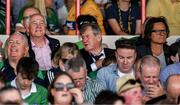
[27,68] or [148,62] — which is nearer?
[27,68]

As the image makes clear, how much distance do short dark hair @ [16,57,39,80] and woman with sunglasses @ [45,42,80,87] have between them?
542 mm

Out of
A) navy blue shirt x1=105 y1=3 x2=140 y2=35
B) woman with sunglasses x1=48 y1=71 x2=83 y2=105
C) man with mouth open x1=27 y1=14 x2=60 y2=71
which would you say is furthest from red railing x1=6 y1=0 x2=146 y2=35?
woman with sunglasses x1=48 y1=71 x2=83 y2=105

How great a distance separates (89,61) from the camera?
11367mm

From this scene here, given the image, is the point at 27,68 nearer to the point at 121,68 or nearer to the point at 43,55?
the point at 121,68

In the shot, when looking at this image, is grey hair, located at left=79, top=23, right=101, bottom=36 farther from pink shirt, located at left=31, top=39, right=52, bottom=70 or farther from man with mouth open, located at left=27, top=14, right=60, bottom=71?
pink shirt, located at left=31, top=39, right=52, bottom=70

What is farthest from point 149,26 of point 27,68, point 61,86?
point 61,86

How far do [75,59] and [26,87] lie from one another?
0.69 m

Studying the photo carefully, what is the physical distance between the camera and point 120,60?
34.4ft

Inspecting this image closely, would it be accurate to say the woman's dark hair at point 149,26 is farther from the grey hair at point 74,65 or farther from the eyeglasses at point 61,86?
the eyeglasses at point 61,86

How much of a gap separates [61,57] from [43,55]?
0.90 m

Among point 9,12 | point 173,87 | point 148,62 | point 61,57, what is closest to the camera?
point 173,87

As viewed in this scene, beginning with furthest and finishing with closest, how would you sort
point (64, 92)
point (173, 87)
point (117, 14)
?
point (117, 14)
point (173, 87)
point (64, 92)

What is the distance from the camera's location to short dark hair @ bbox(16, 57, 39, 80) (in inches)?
391

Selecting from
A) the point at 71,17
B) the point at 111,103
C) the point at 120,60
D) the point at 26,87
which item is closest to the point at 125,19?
the point at 71,17
